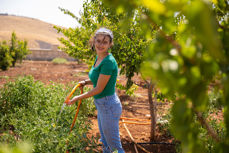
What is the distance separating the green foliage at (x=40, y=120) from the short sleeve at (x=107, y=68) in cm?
73

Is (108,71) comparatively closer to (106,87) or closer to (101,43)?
(106,87)

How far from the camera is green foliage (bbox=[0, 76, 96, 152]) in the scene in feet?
6.31

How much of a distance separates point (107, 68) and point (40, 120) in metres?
1.03

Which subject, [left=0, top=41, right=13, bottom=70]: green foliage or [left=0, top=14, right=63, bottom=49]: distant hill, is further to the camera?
[left=0, top=14, right=63, bottom=49]: distant hill

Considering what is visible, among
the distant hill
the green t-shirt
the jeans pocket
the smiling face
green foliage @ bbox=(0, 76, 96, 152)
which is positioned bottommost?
green foliage @ bbox=(0, 76, 96, 152)

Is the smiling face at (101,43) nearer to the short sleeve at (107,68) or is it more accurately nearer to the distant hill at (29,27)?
the short sleeve at (107,68)

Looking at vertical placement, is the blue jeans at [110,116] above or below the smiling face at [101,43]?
below

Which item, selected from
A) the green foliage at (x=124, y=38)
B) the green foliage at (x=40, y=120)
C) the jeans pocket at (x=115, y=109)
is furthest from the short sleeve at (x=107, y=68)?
the green foliage at (x=40, y=120)

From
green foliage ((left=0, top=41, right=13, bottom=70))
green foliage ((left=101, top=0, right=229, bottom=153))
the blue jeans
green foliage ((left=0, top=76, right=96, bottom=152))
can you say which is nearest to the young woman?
the blue jeans

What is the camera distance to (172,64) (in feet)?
1.38

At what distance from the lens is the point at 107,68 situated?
200cm

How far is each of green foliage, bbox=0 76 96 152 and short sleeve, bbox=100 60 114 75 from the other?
2.41ft

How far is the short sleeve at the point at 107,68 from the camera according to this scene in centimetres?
200

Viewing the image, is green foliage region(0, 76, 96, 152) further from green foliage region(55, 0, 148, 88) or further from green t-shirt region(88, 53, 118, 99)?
green foliage region(55, 0, 148, 88)
